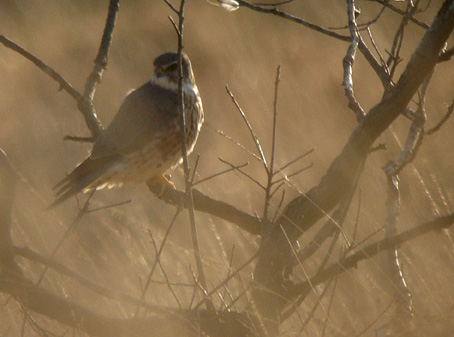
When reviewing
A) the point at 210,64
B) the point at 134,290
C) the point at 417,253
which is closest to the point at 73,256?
the point at 134,290

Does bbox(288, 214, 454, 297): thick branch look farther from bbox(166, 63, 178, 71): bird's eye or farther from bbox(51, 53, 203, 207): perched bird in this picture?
bbox(166, 63, 178, 71): bird's eye

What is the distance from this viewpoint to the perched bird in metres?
4.05

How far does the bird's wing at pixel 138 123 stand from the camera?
4062 millimetres

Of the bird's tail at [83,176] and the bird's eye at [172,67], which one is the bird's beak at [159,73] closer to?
the bird's eye at [172,67]

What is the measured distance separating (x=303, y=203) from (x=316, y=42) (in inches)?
193

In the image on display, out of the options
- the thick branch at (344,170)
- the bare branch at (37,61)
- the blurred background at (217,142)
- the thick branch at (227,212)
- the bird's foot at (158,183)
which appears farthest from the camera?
the bird's foot at (158,183)

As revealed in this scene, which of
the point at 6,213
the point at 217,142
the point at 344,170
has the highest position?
the point at 344,170

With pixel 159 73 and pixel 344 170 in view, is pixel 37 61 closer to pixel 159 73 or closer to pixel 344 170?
pixel 159 73

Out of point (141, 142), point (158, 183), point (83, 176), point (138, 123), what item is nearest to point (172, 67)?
point (138, 123)

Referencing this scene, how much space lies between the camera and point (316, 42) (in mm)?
7613

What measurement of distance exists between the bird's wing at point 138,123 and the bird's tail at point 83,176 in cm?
5

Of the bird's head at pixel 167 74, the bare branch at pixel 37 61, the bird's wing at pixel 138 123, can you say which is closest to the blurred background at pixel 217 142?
the bird's wing at pixel 138 123

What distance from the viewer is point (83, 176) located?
398 centimetres

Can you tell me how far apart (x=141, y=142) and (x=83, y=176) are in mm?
428
